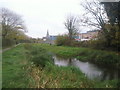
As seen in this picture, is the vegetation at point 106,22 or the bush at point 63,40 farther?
the bush at point 63,40

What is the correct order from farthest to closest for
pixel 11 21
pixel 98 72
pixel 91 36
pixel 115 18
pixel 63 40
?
pixel 63 40, pixel 91 36, pixel 11 21, pixel 115 18, pixel 98 72

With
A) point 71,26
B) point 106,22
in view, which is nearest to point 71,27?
point 71,26

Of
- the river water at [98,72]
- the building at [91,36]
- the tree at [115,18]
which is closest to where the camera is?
the river water at [98,72]

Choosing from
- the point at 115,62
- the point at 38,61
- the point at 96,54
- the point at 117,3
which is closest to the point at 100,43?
the point at 96,54

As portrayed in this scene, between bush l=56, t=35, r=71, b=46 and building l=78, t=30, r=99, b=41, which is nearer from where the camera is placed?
building l=78, t=30, r=99, b=41

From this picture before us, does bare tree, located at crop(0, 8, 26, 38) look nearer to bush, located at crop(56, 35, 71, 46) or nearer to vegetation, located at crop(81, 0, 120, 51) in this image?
bush, located at crop(56, 35, 71, 46)

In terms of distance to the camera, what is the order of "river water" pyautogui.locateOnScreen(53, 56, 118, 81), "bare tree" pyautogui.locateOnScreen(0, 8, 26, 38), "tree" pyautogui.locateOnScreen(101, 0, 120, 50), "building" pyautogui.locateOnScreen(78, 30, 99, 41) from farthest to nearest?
"bare tree" pyautogui.locateOnScreen(0, 8, 26, 38) < "building" pyautogui.locateOnScreen(78, 30, 99, 41) < "tree" pyautogui.locateOnScreen(101, 0, 120, 50) < "river water" pyautogui.locateOnScreen(53, 56, 118, 81)

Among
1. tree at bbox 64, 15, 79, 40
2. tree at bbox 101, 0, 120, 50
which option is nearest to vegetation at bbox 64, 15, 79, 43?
tree at bbox 64, 15, 79, 40

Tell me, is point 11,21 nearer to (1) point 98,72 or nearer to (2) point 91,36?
(2) point 91,36

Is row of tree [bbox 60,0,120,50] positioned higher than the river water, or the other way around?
row of tree [bbox 60,0,120,50]

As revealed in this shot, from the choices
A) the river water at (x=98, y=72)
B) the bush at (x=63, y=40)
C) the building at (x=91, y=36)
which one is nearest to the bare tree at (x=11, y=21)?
the bush at (x=63, y=40)

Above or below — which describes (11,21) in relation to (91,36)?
above

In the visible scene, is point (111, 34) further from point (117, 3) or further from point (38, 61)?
point (38, 61)

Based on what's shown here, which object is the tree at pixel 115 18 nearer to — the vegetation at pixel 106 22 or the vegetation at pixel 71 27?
the vegetation at pixel 106 22
